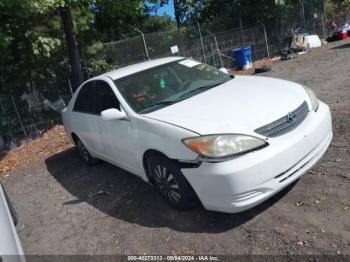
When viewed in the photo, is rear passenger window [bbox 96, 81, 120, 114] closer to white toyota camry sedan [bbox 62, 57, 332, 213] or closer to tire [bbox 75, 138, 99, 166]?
white toyota camry sedan [bbox 62, 57, 332, 213]

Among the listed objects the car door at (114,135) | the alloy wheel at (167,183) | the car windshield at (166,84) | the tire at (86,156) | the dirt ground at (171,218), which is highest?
the car windshield at (166,84)

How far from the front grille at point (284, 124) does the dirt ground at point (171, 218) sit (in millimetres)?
781

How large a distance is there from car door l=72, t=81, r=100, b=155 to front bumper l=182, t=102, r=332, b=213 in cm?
234

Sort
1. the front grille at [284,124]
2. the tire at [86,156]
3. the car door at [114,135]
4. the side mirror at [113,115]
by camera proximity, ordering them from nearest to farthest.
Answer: the front grille at [284,124], the side mirror at [113,115], the car door at [114,135], the tire at [86,156]

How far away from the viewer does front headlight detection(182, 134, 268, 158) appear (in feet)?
12.0

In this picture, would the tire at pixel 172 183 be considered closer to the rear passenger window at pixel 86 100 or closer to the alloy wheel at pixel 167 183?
the alloy wheel at pixel 167 183

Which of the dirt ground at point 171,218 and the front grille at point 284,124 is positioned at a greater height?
the front grille at point 284,124

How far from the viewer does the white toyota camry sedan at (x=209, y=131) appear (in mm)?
3678

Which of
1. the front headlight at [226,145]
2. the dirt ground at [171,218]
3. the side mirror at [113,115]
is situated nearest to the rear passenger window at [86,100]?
the dirt ground at [171,218]

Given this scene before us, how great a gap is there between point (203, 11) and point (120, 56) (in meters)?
8.37

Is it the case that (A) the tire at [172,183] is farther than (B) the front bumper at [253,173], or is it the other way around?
(A) the tire at [172,183]

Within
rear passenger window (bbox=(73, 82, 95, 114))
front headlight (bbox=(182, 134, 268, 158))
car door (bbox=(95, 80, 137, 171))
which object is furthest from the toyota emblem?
rear passenger window (bbox=(73, 82, 95, 114))

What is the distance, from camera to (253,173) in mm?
3600

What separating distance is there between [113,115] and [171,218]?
4.30 ft
